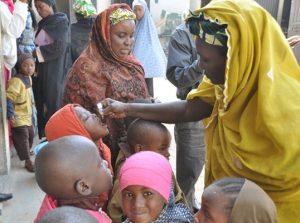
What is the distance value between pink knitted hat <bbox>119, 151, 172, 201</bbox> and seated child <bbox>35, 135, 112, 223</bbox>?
0.32ft

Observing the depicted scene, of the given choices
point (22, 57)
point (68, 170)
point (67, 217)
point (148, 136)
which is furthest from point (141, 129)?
point (22, 57)

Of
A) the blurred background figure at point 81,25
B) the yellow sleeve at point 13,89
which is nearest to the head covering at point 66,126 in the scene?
the yellow sleeve at point 13,89

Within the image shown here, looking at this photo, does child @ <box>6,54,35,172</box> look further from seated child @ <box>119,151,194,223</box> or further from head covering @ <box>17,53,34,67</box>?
seated child @ <box>119,151,194,223</box>

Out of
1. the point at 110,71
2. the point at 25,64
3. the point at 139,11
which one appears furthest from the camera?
the point at 139,11

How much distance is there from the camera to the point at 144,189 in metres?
1.48

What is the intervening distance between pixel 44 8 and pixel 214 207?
3.59 metres

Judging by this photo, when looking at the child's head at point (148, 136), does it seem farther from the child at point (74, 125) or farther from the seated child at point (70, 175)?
the seated child at point (70, 175)

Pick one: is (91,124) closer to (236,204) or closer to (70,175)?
(70,175)

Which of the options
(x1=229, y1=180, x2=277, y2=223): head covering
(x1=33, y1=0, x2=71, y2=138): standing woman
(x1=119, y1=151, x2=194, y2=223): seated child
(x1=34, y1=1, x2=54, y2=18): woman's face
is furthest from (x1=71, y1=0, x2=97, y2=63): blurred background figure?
(x1=229, y1=180, x2=277, y2=223): head covering

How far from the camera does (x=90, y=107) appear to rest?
2215 millimetres

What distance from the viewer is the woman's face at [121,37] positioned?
89.3 inches

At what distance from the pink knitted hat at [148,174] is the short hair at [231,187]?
0.74 ft

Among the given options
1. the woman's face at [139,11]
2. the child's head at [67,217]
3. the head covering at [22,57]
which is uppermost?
the woman's face at [139,11]

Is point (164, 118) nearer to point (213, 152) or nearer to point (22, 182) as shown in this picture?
point (213, 152)
